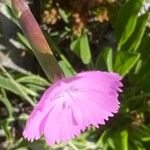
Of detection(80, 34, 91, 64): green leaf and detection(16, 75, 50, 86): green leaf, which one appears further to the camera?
detection(16, 75, 50, 86): green leaf

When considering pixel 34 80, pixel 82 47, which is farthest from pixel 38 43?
pixel 34 80

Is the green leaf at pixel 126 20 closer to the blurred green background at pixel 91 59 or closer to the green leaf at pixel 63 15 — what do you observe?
the blurred green background at pixel 91 59

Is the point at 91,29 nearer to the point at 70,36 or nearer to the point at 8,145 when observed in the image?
the point at 70,36

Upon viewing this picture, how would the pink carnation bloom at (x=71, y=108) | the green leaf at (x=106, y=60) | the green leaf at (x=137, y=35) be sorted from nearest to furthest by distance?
the pink carnation bloom at (x=71, y=108)
the green leaf at (x=106, y=60)
the green leaf at (x=137, y=35)

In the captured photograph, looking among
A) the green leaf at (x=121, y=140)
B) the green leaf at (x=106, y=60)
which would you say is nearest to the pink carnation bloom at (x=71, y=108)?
the green leaf at (x=106, y=60)

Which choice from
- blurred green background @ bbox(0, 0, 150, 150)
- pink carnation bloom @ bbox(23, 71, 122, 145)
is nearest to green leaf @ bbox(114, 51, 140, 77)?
blurred green background @ bbox(0, 0, 150, 150)

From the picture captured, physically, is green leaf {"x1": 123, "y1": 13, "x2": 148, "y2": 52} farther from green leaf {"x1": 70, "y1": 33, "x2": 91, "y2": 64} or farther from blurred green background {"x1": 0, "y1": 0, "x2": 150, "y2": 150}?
green leaf {"x1": 70, "y1": 33, "x2": 91, "y2": 64}

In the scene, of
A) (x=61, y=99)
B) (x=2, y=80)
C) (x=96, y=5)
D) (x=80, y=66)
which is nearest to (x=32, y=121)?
(x=61, y=99)
